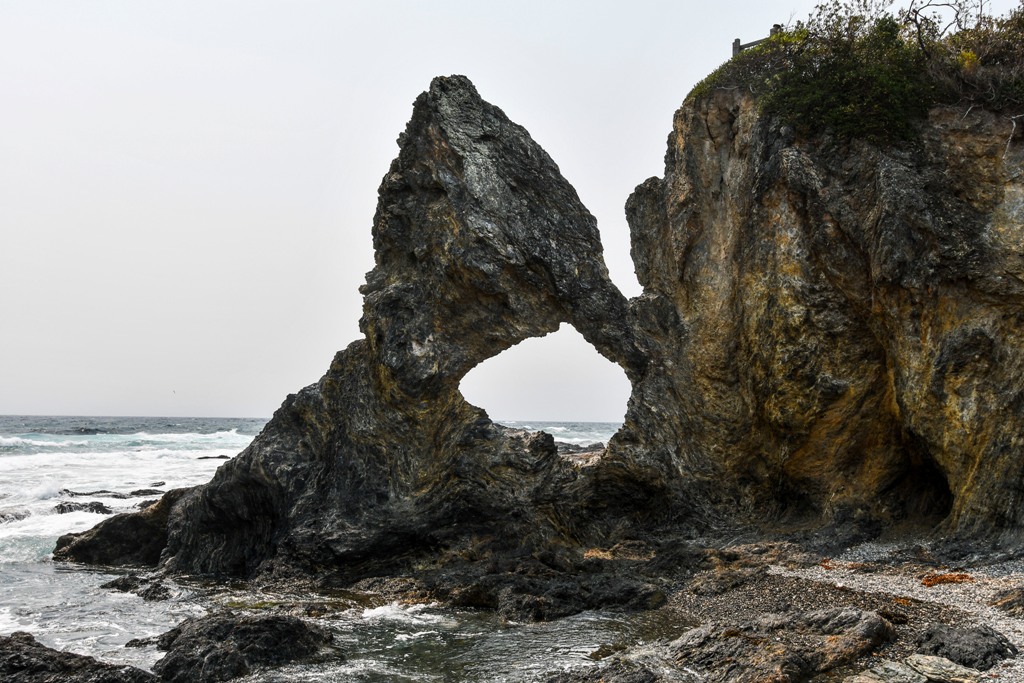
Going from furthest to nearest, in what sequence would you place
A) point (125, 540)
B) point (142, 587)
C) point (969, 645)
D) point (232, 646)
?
point (125, 540) < point (142, 587) < point (232, 646) < point (969, 645)

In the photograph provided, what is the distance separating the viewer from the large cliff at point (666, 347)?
16609 millimetres

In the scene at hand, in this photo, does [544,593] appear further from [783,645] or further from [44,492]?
[44,492]

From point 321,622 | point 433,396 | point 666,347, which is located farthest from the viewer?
point 666,347

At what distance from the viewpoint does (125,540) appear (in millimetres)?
21984

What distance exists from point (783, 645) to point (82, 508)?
26855mm

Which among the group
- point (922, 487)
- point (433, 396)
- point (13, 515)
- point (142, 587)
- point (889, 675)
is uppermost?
point (433, 396)

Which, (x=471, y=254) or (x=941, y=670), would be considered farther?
(x=471, y=254)

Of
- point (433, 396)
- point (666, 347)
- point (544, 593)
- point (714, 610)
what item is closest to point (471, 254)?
point (433, 396)

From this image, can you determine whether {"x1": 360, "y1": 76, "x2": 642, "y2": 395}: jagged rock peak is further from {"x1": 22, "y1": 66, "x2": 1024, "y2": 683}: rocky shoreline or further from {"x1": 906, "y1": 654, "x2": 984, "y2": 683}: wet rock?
{"x1": 906, "y1": 654, "x2": 984, "y2": 683}: wet rock

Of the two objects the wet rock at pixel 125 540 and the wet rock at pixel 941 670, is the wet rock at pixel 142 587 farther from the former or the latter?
the wet rock at pixel 941 670

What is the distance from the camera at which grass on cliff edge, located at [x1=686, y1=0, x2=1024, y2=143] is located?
1766 cm

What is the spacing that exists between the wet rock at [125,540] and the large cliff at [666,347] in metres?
0.19

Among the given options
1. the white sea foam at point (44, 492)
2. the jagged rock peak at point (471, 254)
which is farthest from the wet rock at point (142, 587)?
the white sea foam at point (44, 492)

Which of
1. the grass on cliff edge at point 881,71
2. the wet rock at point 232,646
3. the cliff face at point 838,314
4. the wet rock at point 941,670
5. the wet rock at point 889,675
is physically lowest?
the wet rock at point 232,646
